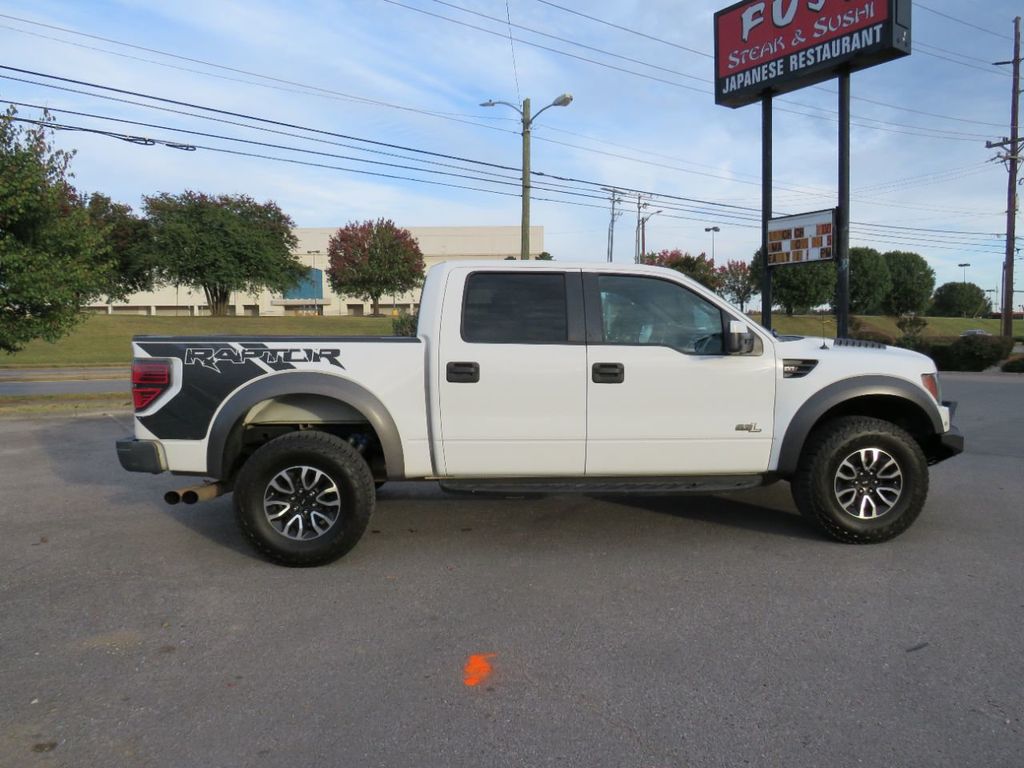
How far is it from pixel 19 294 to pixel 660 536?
40.0 feet

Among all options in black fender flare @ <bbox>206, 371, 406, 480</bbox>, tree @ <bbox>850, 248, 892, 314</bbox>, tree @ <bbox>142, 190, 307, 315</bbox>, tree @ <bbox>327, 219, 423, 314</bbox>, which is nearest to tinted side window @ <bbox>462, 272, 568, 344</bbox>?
black fender flare @ <bbox>206, 371, 406, 480</bbox>

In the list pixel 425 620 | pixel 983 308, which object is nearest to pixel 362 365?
pixel 425 620

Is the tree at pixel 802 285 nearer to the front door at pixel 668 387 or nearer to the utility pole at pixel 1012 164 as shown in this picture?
the utility pole at pixel 1012 164

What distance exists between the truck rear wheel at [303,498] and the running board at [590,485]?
0.61 meters

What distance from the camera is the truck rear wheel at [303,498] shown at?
469 centimetres

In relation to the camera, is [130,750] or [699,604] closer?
[130,750]

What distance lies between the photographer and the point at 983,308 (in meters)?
110

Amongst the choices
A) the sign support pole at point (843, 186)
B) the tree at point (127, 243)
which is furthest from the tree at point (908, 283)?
the sign support pole at point (843, 186)

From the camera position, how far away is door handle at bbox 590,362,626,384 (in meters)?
4.81

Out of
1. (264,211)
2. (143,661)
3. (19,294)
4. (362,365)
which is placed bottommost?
(143,661)

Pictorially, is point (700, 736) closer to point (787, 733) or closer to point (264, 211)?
point (787, 733)

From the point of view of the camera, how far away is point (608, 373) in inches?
190

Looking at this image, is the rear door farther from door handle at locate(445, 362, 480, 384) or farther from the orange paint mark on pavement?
the orange paint mark on pavement

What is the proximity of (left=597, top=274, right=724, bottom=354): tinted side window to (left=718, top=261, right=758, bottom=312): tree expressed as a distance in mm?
58124
